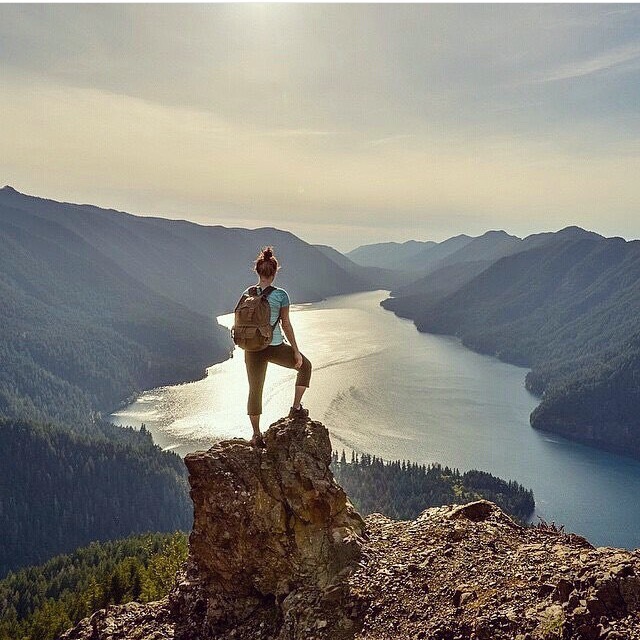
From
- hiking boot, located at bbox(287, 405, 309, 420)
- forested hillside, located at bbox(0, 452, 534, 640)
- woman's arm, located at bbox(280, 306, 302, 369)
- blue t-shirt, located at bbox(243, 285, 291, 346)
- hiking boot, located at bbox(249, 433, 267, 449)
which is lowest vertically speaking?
forested hillside, located at bbox(0, 452, 534, 640)

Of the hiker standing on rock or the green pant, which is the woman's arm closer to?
the hiker standing on rock

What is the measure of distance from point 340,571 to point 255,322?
6.24 metres

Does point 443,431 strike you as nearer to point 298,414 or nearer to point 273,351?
point 298,414

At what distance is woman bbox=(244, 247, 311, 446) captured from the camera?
12.5m

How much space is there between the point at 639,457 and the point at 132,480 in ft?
475

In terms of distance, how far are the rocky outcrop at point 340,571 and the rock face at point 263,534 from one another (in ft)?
0.10

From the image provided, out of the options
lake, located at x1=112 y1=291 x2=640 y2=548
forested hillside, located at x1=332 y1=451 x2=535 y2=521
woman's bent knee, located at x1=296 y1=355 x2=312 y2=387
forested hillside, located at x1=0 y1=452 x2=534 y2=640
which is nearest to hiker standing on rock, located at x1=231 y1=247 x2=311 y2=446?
woman's bent knee, located at x1=296 y1=355 x2=312 y2=387

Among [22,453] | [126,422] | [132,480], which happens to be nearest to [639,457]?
[132,480]

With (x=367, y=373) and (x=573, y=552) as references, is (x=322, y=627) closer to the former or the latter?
(x=573, y=552)

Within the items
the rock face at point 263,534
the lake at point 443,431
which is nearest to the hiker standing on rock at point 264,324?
the rock face at point 263,534

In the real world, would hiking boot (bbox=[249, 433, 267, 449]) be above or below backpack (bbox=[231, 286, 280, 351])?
below

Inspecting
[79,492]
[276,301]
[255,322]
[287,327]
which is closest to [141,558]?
[287,327]

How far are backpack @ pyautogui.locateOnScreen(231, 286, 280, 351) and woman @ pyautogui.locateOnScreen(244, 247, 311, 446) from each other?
159 mm

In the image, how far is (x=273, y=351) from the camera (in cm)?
1310
